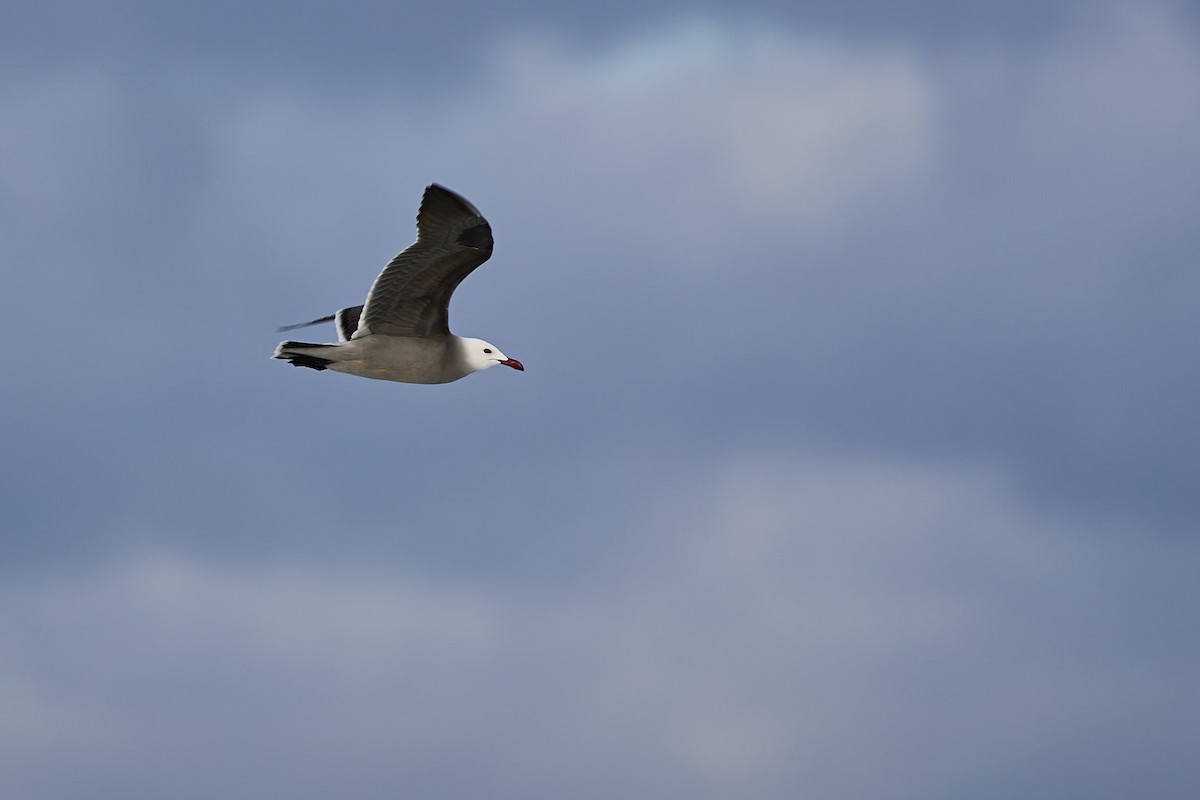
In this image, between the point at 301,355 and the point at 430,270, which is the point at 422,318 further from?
the point at 301,355

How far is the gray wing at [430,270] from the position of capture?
112 feet

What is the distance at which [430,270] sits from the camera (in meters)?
35.2

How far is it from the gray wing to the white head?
0.89m

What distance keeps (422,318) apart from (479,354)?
2271 mm

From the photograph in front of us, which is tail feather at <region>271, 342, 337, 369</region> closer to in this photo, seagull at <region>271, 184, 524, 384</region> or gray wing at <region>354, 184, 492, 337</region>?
seagull at <region>271, 184, 524, 384</region>

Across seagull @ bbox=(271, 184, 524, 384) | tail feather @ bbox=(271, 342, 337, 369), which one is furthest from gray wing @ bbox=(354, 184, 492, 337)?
tail feather @ bbox=(271, 342, 337, 369)

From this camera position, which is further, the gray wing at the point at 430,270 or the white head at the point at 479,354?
the white head at the point at 479,354

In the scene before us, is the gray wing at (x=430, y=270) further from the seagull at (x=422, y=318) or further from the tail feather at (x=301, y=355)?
the tail feather at (x=301, y=355)

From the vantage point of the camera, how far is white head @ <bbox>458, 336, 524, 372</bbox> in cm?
3816

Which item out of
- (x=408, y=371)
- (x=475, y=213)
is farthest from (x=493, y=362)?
(x=475, y=213)

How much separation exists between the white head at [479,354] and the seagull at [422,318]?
0.8 inches

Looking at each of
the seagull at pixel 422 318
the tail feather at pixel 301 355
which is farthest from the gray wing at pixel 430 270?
the tail feather at pixel 301 355

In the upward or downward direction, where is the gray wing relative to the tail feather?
upward

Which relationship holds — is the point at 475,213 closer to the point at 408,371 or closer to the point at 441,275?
the point at 441,275
